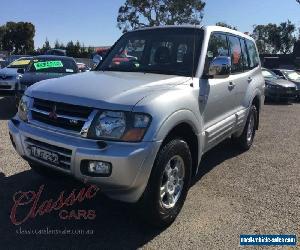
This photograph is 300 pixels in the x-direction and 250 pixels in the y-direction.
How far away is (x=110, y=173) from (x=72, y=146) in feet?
1.38

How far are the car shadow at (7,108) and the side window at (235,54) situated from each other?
19.2 feet

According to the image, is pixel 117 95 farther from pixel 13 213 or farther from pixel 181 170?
pixel 13 213

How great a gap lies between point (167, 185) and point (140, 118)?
0.84 metres

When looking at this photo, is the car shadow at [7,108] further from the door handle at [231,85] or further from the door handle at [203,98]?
the door handle at [203,98]

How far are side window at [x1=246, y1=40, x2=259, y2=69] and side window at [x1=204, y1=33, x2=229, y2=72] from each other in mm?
1379

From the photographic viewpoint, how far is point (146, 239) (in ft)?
12.8

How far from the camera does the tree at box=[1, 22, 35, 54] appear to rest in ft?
269

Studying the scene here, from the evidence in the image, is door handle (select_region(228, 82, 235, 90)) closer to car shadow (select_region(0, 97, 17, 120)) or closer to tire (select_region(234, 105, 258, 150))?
tire (select_region(234, 105, 258, 150))

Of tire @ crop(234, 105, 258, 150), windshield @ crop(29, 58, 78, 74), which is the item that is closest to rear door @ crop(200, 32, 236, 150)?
tire @ crop(234, 105, 258, 150)

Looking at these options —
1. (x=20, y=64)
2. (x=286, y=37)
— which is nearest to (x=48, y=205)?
(x=20, y=64)

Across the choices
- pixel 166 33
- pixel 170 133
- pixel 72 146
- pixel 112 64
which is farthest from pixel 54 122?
pixel 166 33

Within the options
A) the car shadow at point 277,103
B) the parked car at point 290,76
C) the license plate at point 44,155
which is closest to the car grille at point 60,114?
the license plate at point 44,155

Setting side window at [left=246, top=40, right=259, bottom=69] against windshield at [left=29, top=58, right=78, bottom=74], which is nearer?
side window at [left=246, top=40, right=259, bottom=69]

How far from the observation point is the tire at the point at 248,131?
23.2ft
